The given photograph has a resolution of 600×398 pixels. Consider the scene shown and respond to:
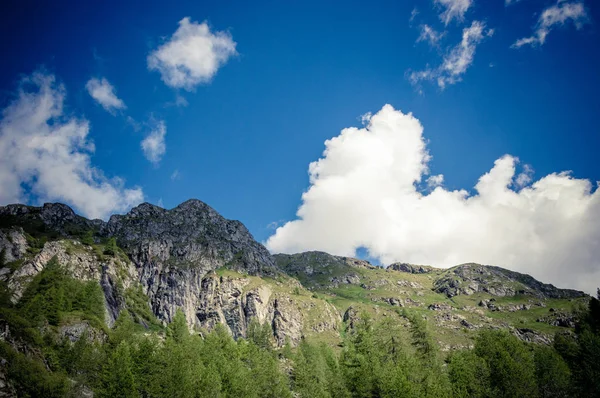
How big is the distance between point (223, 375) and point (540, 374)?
66693 millimetres

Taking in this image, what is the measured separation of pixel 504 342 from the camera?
7281cm

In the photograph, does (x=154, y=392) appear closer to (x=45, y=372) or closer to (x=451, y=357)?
(x=45, y=372)

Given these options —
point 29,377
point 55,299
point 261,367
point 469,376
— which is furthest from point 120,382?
point 469,376

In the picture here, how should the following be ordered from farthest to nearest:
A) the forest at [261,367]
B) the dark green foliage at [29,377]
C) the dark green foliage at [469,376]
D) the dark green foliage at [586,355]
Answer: the dark green foliage at [586,355]
the dark green foliage at [469,376]
the forest at [261,367]
the dark green foliage at [29,377]

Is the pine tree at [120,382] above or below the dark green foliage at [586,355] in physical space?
below

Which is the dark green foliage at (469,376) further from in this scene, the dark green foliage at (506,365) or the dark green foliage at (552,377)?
the dark green foliage at (552,377)

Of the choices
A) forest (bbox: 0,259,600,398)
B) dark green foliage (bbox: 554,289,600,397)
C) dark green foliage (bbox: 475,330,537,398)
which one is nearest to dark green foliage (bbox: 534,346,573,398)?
forest (bbox: 0,259,600,398)

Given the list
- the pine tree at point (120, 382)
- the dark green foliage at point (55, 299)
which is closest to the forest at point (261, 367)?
the pine tree at point (120, 382)

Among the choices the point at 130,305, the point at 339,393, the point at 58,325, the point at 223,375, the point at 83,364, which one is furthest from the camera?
the point at 130,305

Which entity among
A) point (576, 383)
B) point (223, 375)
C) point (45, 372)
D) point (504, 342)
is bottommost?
point (45, 372)

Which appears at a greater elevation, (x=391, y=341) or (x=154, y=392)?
(x=391, y=341)

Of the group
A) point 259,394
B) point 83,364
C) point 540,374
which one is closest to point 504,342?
point 540,374

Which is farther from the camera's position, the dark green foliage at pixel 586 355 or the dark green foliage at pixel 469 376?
the dark green foliage at pixel 586 355

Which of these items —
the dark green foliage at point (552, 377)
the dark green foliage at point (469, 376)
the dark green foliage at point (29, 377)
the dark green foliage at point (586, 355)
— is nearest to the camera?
the dark green foliage at point (29, 377)
